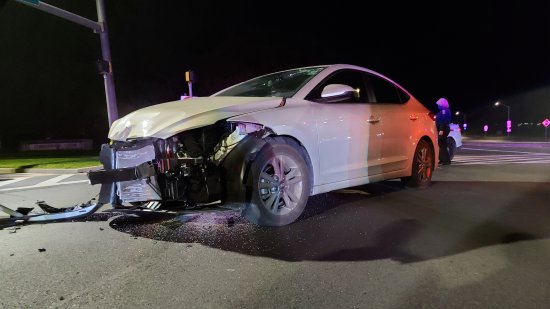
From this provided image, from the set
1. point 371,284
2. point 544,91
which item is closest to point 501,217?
point 371,284

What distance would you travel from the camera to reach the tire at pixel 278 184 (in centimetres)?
446

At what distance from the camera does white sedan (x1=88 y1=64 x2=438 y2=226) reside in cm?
434

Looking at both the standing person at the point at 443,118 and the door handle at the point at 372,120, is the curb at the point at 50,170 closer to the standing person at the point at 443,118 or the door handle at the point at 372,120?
the standing person at the point at 443,118

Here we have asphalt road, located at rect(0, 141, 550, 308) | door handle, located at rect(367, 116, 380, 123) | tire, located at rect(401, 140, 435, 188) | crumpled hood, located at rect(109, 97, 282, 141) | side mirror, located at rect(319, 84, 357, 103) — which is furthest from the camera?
tire, located at rect(401, 140, 435, 188)

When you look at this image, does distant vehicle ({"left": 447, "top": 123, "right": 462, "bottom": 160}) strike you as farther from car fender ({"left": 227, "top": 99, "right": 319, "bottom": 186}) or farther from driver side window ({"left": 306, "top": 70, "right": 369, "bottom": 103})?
car fender ({"left": 227, "top": 99, "right": 319, "bottom": 186})

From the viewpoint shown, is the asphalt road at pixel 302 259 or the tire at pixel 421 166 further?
the tire at pixel 421 166

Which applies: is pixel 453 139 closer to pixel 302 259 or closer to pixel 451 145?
pixel 451 145

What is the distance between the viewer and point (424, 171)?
704 cm

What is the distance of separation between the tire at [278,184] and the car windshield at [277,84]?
770 millimetres

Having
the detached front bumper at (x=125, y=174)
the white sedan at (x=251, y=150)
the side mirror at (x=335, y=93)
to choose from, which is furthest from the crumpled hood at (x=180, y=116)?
the side mirror at (x=335, y=93)

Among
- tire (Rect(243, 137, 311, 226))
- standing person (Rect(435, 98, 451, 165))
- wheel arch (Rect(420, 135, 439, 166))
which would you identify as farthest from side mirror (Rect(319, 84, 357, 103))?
standing person (Rect(435, 98, 451, 165))

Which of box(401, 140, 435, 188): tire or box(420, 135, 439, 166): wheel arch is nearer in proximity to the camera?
box(401, 140, 435, 188): tire

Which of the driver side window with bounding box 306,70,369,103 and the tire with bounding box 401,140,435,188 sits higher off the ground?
the driver side window with bounding box 306,70,369,103

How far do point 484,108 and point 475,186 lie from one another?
12848 centimetres
